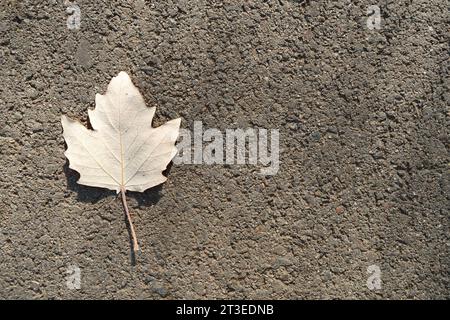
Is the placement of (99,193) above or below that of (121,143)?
below

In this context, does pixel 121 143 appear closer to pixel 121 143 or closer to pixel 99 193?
pixel 121 143

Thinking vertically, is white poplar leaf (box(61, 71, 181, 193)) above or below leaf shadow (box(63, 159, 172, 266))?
above

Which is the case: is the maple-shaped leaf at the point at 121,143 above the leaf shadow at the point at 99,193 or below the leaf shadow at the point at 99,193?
above

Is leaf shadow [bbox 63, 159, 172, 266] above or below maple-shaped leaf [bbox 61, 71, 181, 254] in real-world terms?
below

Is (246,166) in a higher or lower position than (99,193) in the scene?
higher

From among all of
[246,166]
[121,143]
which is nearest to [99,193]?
[121,143]

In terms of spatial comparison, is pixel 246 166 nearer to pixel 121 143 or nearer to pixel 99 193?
pixel 121 143
